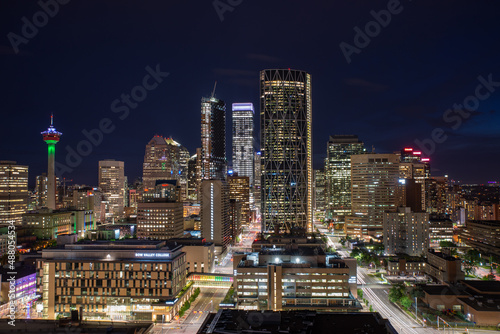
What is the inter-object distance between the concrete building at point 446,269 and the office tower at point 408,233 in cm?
2035

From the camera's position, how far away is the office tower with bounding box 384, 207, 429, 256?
310 ft

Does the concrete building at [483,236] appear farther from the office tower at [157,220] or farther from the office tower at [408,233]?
the office tower at [157,220]

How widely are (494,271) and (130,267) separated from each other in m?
69.8

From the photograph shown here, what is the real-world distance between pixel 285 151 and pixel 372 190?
104ft

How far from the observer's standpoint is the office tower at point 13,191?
136125mm

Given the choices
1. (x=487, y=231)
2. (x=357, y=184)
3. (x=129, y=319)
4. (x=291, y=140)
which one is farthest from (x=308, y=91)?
(x=129, y=319)

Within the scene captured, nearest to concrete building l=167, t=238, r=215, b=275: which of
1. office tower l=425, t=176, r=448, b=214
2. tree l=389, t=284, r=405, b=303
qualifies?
tree l=389, t=284, r=405, b=303

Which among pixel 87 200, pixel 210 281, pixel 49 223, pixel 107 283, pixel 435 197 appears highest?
pixel 87 200

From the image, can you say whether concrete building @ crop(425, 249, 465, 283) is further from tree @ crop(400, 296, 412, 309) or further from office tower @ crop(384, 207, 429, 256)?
office tower @ crop(384, 207, 429, 256)

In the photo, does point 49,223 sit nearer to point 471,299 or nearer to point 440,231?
point 471,299

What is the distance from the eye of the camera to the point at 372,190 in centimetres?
13625

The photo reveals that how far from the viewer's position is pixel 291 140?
13725 cm

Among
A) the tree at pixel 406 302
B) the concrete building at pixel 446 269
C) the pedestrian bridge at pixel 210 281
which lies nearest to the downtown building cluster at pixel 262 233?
the concrete building at pixel 446 269

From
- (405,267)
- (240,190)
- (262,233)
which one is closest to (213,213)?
(262,233)
